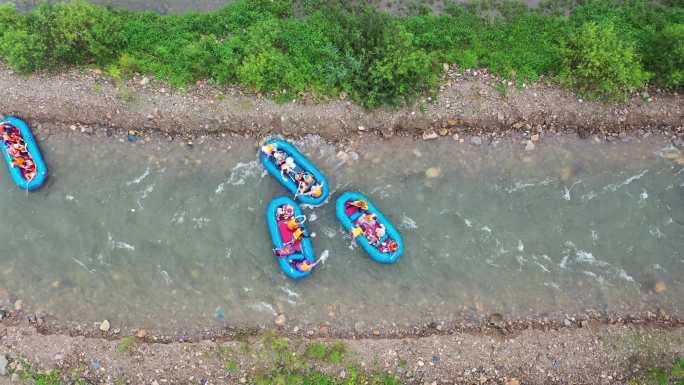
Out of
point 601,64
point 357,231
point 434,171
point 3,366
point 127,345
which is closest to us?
point 601,64

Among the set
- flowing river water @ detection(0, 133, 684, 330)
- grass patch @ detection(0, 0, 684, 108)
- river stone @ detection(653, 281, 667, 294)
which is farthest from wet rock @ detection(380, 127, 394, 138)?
river stone @ detection(653, 281, 667, 294)

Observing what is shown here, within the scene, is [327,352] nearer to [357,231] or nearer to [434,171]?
[357,231]

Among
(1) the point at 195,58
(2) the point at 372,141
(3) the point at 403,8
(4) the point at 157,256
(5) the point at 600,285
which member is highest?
(3) the point at 403,8

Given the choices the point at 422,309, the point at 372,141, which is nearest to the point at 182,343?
the point at 422,309

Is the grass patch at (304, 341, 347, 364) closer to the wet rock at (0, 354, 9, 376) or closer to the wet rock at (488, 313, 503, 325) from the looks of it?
the wet rock at (488, 313, 503, 325)

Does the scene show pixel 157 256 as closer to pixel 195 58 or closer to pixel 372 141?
pixel 195 58

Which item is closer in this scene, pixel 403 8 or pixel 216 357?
pixel 216 357

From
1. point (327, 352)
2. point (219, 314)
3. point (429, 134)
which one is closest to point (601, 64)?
point (429, 134)
